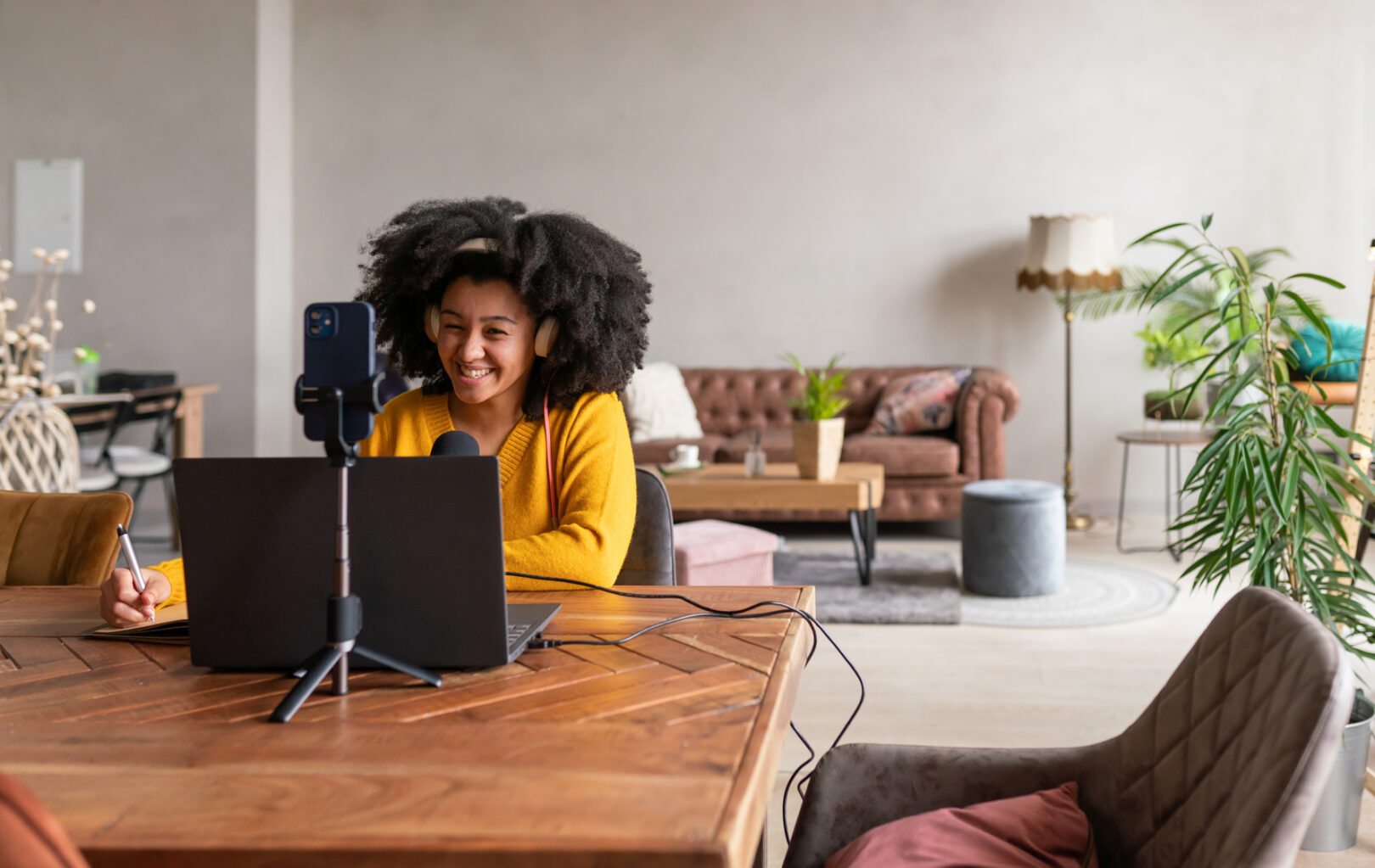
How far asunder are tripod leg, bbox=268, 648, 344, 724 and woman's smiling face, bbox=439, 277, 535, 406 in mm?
674

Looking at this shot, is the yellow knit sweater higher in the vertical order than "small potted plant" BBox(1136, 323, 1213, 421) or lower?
lower

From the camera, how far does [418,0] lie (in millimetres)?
6422

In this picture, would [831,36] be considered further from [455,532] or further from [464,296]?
[455,532]

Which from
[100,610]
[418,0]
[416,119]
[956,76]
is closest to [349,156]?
[416,119]

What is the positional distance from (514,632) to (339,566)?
0.23 meters

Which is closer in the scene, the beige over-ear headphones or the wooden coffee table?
the beige over-ear headphones

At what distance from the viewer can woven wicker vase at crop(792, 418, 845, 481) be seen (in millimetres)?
4223

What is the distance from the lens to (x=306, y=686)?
969 millimetres

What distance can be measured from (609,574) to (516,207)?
0.60 meters

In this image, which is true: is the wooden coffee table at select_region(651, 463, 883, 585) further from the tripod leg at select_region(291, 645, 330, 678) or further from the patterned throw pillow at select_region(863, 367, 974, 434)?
the tripod leg at select_region(291, 645, 330, 678)

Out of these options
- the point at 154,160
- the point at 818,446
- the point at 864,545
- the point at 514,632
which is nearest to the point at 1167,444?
the point at 864,545

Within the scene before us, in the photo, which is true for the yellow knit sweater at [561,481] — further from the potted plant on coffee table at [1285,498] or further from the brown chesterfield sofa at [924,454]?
the brown chesterfield sofa at [924,454]

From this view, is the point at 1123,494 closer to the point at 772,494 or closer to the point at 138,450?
the point at 772,494

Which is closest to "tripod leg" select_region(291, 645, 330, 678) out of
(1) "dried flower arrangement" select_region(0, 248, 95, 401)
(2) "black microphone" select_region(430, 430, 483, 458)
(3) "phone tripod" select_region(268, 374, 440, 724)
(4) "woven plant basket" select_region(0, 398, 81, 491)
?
(3) "phone tripod" select_region(268, 374, 440, 724)
